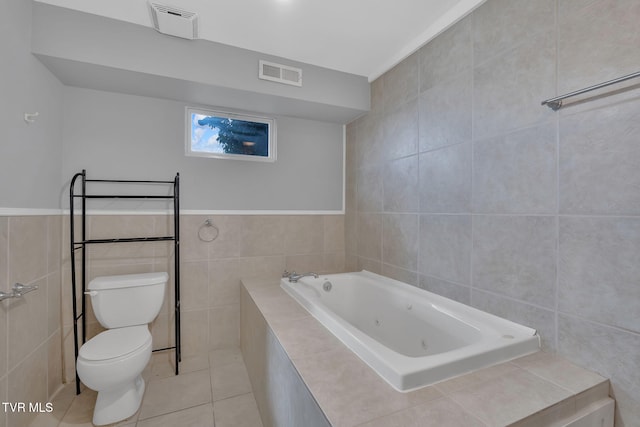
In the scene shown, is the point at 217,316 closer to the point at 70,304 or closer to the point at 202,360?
the point at 202,360

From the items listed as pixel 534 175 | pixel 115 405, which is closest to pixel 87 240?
pixel 115 405

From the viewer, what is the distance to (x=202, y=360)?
2305mm

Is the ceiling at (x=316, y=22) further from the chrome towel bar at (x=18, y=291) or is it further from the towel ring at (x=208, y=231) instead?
the chrome towel bar at (x=18, y=291)

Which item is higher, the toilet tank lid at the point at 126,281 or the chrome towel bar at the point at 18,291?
the chrome towel bar at the point at 18,291

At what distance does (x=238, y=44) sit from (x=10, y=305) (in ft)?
6.73

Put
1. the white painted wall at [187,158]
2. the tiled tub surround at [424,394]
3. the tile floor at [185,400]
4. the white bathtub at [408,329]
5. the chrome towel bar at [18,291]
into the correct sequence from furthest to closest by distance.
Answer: the white painted wall at [187,158], the tile floor at [185,400], the chrome towel bar at [18,291], the white bathtub at [408,329], the tiled tub surround at [424,394]

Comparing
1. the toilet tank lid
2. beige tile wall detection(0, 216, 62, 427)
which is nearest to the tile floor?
beige tile wall detection(0, 216, 62, 427)

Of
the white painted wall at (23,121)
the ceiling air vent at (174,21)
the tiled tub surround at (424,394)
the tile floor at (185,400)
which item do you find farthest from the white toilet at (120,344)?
the ceiling air vent at (174,21)

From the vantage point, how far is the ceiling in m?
1.66

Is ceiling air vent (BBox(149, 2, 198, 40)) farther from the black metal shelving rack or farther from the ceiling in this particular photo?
the black metal shelving rack

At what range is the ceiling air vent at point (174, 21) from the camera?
5.49ft

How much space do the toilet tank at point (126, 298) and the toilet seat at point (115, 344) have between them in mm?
72

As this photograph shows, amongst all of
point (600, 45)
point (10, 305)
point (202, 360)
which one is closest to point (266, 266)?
point (202, 360)

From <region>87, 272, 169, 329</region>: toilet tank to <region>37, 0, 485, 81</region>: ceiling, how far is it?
5.59 ft
